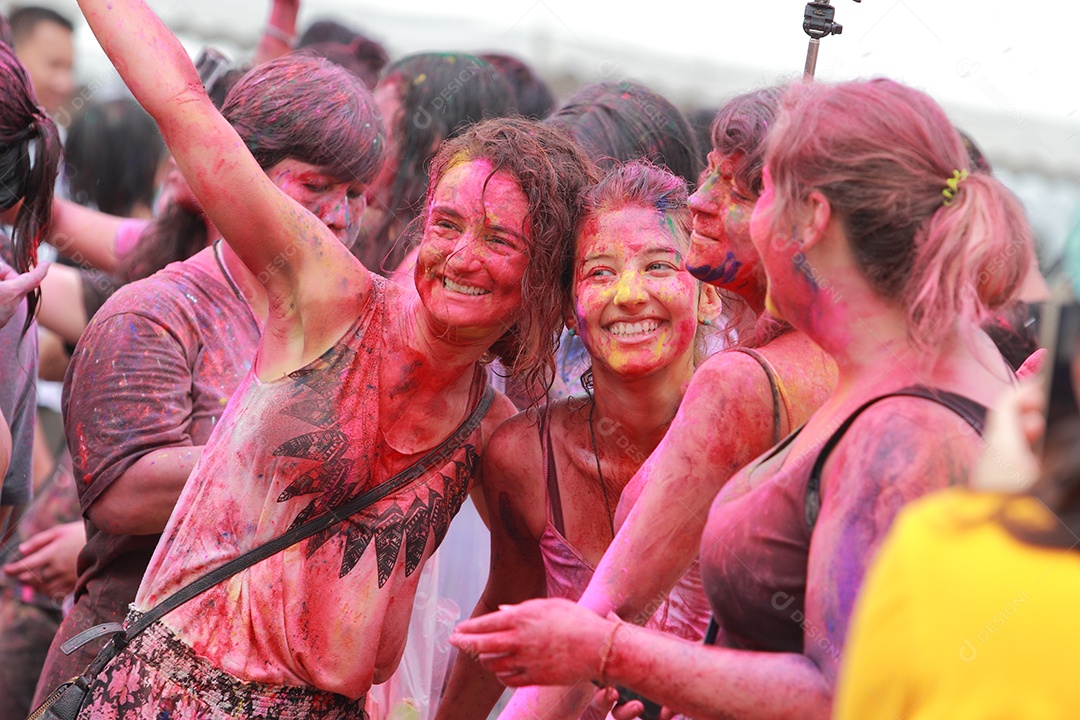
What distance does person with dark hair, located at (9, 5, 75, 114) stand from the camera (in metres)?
5.37

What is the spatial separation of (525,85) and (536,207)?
250cm

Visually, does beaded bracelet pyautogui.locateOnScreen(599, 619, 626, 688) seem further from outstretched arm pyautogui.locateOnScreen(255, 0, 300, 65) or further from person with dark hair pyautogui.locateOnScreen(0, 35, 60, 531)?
outstretched arm pyautogui.locateOnScreen(255, 0, 300, 65)

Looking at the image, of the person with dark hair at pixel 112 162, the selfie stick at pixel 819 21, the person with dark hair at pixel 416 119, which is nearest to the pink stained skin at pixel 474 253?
the selfie stick at pixel 819 21

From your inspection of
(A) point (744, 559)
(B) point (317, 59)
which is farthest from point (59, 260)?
(A) point (744, 559)

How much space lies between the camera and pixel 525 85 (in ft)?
16.2

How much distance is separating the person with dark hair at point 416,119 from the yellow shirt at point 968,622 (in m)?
3.01

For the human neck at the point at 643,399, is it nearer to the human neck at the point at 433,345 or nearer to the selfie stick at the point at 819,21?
the human neck at the point at 433,345

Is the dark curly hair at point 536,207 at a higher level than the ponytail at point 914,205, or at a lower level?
lower

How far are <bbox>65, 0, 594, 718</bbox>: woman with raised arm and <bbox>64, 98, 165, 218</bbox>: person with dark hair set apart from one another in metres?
2.89

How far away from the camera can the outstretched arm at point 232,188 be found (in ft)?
7.30

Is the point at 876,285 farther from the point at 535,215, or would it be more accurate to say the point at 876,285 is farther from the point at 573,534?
the point at 573,534

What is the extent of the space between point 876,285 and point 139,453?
192cm

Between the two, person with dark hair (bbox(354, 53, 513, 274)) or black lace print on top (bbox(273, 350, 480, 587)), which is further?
person with dark hair (bbox(354, 53, 513, 274))

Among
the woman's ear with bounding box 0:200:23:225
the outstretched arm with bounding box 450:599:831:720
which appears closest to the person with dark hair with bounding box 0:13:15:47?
the woman's ear with bounding box 0:200:23:225
